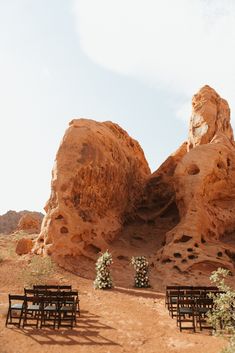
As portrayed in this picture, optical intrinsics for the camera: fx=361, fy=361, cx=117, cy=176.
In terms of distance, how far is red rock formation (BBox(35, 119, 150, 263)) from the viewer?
2258cm

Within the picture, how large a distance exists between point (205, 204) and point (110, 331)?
16932 mm

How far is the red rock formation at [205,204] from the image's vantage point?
883 inches

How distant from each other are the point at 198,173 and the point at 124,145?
9540 millimetres

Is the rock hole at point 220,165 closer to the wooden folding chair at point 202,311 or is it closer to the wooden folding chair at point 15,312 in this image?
the wooden folding chair at point 202,311

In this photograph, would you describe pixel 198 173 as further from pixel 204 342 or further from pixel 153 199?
pixel 204 342

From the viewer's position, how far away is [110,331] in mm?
10828

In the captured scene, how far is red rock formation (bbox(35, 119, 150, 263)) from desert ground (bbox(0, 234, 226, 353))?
512cm

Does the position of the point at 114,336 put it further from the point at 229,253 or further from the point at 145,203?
the point at 145,203

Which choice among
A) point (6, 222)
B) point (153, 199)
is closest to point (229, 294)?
point (153, 199)

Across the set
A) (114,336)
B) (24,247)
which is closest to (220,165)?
(24,247)

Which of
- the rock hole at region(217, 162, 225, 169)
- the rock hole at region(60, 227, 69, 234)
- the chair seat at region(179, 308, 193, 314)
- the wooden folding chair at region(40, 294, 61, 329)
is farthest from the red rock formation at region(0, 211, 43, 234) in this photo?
the chair seat at region(179, 308, 193, 314)

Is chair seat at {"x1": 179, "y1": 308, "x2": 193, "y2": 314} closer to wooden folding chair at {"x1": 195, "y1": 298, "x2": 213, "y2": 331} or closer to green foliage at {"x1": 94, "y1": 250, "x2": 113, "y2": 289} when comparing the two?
wooden folding chair at {"x1": 195, "y1": 298, "x2": 213, "y2": 331}

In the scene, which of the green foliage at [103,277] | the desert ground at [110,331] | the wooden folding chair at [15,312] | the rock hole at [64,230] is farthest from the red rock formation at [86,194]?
the wooden folding chair at [15,312]

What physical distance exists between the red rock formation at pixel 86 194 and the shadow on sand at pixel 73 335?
10.2 metres
